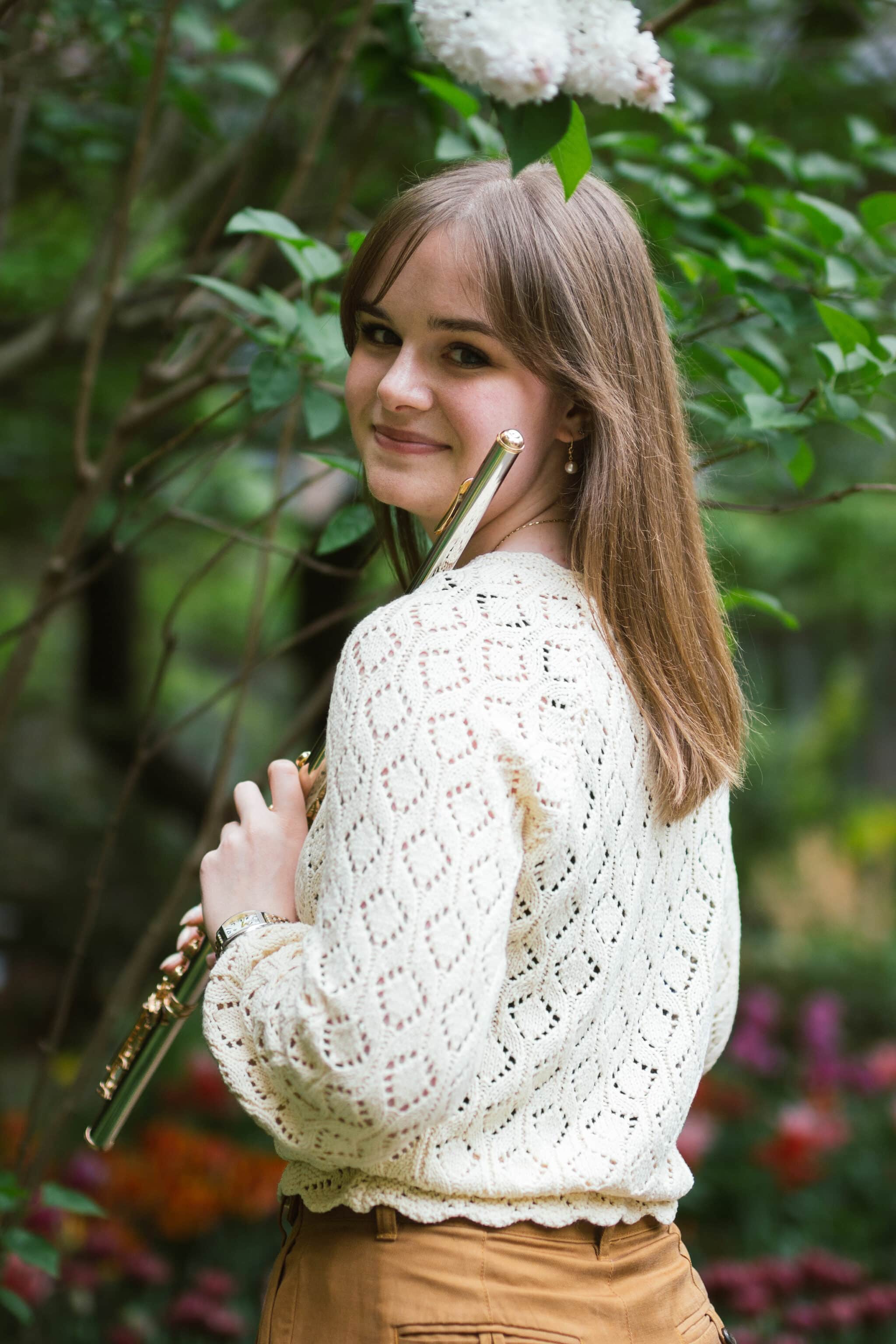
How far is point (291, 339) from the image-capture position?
5.72ft

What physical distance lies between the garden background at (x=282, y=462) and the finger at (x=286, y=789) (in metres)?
0.47

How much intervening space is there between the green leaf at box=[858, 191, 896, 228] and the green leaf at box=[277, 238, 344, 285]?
0.77 m

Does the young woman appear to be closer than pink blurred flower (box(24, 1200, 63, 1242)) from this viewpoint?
Yes

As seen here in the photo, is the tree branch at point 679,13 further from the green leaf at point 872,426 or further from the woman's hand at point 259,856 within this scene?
the woman's hand at point 259,856

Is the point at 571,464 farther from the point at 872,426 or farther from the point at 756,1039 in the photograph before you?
the point at 756,1039

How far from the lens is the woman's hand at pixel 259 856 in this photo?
1340 millimetres

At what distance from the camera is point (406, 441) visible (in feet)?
4.70

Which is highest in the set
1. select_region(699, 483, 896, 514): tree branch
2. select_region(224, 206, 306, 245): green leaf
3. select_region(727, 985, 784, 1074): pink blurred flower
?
select_region(224, 206, 306, 245): green leaf

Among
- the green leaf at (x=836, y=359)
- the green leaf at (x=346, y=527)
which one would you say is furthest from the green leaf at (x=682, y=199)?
the green leaf at (x=346, y=527)

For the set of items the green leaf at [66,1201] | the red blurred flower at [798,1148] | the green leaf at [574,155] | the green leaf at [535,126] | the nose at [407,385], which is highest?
the green leaf at [535,126]

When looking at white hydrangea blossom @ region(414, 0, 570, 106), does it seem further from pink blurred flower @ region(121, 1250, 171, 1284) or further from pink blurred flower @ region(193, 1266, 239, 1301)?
pink blurred flower @ region(121, 1250, 171, 1284)

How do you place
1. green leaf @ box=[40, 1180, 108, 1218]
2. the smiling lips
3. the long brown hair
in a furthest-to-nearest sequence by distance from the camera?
1. green leaf @ box=[40, 1180, 108, 1218]
2. the smiling lips
3. the long brown hair

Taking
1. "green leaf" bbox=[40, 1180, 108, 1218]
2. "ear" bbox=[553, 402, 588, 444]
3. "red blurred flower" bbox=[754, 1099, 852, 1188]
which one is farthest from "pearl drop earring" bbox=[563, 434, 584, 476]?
"red blurred flower" bbox=[754, 1099, 852, 1188]

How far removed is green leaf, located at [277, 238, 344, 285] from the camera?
1669 mm
